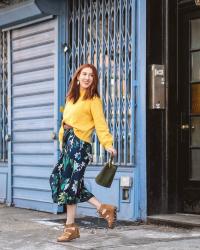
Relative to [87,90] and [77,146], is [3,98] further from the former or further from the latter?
[77,146]

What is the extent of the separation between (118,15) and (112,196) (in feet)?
7.86

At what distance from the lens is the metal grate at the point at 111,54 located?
8.09 m

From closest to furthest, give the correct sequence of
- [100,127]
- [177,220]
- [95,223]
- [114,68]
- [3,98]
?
1. [100,127]
2. [177,220]
3. [95,223]
4. [114,68]
5. [3,98]

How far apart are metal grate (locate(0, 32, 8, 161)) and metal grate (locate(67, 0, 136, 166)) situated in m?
1.67

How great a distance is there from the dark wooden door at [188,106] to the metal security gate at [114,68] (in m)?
0.60

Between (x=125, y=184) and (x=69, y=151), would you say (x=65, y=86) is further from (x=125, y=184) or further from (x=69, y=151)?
(x=69, y=151)

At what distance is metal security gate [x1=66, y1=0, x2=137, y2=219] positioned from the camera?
799cm

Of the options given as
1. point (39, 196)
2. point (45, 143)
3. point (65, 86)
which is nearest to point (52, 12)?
point (65, 86)

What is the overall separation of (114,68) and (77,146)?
2.20 meters

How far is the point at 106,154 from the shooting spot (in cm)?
854

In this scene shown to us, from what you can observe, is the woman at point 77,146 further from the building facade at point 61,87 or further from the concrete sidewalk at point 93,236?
the building facade at point 61,87

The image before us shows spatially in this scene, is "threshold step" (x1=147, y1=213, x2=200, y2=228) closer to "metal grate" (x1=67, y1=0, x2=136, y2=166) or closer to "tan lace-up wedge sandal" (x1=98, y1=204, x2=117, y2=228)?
"metal grate" (x1=67, y1=0, x2=136, y2=166)

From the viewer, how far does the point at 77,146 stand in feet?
21.1

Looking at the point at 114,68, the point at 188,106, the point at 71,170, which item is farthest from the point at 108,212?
the point at 114,68
